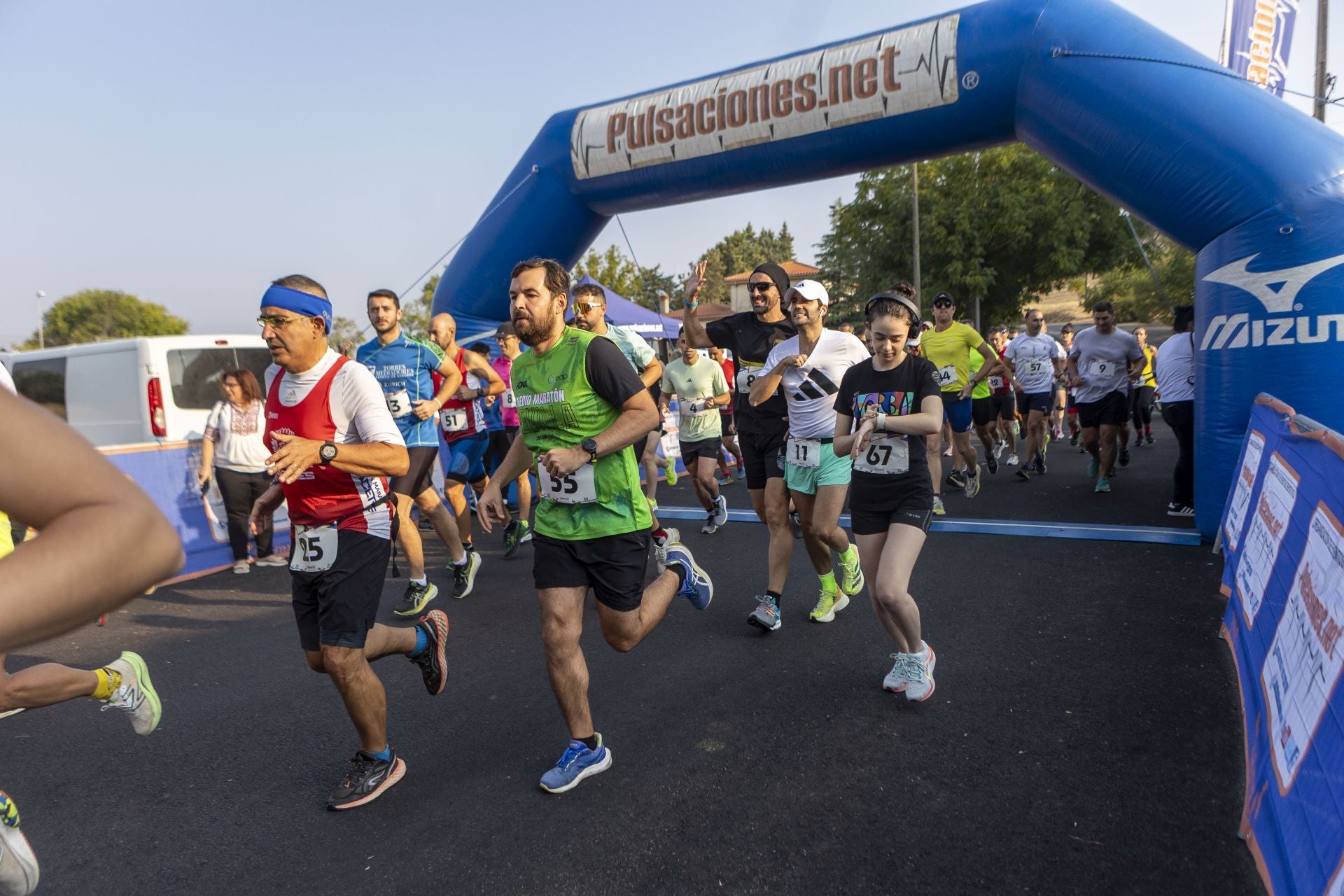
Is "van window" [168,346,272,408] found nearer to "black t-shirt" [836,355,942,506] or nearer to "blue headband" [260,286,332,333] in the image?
"blue headband" [260,286,332,333]

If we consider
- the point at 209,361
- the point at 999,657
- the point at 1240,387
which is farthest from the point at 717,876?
the point at 209,361

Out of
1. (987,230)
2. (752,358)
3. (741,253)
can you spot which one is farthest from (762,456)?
(741,253)

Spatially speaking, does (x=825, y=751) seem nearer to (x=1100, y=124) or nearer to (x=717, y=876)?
(x=717, y=876)

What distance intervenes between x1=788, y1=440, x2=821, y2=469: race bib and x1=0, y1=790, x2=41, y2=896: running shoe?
3.67 meters

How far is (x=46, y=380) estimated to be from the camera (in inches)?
393

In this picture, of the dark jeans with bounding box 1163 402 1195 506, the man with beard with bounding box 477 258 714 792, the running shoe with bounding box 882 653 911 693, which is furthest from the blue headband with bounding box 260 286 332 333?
the dark jeans with bounding box 1163 402 1195 506

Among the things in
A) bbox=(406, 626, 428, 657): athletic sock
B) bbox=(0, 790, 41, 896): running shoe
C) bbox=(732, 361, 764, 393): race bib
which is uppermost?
bbox=(732, 361, 764, 393): race bib

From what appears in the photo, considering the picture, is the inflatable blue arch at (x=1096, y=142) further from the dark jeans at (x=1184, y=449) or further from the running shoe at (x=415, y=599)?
the running shoe at (x=415, y=599)

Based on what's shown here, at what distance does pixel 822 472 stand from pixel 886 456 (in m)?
0.89

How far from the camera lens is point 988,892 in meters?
2.40

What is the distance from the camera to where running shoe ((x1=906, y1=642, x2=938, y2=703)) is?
3676 mm

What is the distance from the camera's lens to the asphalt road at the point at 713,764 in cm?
261

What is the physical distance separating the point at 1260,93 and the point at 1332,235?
4.19 feet

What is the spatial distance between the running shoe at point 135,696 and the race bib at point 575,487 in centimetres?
197
